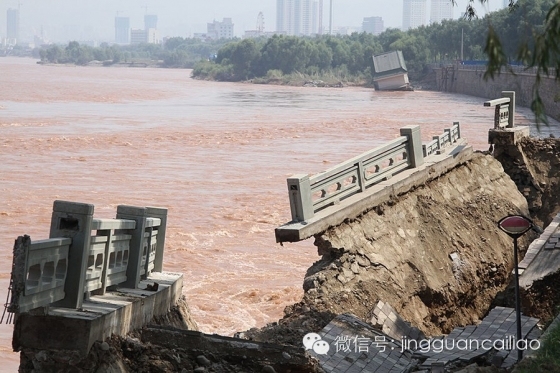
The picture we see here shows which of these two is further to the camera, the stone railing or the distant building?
the distant building

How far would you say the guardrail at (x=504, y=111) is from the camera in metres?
16.3

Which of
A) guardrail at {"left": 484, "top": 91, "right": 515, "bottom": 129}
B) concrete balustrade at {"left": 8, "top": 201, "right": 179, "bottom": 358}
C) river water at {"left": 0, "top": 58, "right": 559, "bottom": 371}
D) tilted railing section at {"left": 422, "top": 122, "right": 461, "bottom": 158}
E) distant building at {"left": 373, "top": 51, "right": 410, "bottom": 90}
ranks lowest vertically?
river water at {"left": 0, "top": 58, "right": 559, "bottom": 371}

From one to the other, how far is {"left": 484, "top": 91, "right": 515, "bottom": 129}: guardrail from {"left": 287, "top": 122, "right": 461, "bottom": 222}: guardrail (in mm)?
1971

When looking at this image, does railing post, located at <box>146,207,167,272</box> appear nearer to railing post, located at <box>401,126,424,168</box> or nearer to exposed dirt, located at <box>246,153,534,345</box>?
exposed dirt, located at <box>246,153,534,345</box>

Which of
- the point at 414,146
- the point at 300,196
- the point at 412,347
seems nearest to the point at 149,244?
the point at 300,196

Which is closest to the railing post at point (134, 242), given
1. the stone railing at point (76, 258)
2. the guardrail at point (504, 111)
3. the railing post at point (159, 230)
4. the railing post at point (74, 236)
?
the stone railing at point (76, 258)

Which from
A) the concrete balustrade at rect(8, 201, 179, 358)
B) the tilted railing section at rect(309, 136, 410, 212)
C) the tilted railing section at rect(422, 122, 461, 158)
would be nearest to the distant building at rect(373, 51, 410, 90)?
the tilted railing section at rect(422, 122, 461, 158)

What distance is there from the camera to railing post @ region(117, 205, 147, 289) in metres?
7.52

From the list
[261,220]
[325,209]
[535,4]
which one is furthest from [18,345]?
[535,4]

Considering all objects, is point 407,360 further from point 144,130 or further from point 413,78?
point 413,78

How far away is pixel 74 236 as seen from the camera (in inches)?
251

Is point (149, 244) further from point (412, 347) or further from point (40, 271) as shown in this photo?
point (412, 347)

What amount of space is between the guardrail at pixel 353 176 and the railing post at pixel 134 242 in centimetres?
263

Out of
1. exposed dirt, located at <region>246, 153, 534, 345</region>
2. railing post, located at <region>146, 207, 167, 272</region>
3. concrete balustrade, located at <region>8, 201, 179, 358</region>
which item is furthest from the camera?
exposed dirt, located at <region>246, 153, 534, 345</region>
